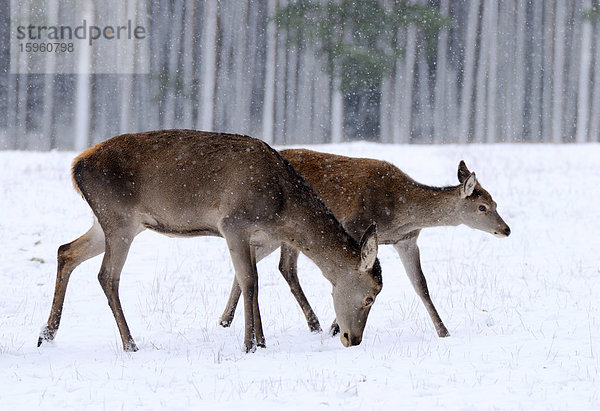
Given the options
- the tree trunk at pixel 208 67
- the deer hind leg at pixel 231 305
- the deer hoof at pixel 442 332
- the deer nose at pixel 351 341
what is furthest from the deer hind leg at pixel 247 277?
the tree trunk at pixel 208 67

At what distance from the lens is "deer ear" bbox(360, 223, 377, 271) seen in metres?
6.64

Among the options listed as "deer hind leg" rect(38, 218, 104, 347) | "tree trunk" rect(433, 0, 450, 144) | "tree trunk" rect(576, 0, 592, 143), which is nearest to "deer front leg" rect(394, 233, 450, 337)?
"deer hind leg" rect(38, 218, 104, 347)

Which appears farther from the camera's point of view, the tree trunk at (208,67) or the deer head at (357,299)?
the tree trunk at (208,67)

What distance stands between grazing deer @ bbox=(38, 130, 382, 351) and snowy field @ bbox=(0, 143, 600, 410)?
424 millimetres

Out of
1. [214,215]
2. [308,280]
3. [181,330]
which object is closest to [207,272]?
[308,280]

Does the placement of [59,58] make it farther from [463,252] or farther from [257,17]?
[463,252]

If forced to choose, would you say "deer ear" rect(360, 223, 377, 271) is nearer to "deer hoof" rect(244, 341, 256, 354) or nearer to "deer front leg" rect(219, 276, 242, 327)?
"deer hoof" rect(244, 341, 256, 354)

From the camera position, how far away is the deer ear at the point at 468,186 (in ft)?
27.6

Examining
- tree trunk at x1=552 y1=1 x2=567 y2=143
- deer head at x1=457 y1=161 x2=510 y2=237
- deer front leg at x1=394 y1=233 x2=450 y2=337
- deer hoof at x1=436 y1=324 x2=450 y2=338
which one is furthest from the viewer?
tree trunk at x1=552 y1=1 x2=567 y2=143

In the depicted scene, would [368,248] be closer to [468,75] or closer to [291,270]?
[291,270]

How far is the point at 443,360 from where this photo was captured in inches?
242

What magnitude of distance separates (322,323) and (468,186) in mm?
2039

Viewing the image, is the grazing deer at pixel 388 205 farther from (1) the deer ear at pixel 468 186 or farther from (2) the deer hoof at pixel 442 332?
(2) the deer hoof at pixel 442 332

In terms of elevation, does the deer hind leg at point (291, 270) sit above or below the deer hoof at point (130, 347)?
above
